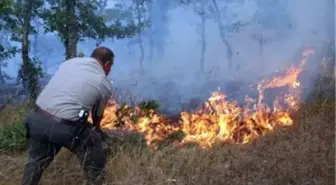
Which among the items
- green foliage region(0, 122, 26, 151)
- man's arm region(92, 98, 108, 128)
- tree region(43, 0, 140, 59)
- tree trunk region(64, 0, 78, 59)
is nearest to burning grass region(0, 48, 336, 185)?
green foliage region(0, 122, 26, 151)

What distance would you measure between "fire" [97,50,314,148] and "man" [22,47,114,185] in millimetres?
1608

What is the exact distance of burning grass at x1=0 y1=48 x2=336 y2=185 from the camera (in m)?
5.01

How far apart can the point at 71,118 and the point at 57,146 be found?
383 mm

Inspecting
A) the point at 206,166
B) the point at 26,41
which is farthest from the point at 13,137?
the point at 26,41

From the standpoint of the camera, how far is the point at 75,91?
4.26m

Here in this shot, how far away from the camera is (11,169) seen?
5.11 metres

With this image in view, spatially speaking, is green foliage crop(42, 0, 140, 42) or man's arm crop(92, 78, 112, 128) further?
green foliage crop(42, 0, 140, 42)

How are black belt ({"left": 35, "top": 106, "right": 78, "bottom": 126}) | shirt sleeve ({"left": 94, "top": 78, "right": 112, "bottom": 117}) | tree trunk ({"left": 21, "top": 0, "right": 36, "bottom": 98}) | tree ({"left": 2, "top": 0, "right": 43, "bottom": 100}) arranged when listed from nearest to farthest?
black belt ({"left": 35, "top": 106, "right": 78, "bottom": 126}), shirt sleeve ({"left": 94, "top": 78, "right": 112, "bottom": 117}), tree ({"left": 2, "top": 0, "right": 43, "bottom": 100}), tree trunk ({"left": 21, "top": 0, "right": 36, "bottom": 98})

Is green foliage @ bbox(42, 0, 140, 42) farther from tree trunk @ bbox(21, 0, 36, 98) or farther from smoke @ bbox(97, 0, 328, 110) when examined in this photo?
smoke @ bbox(97, 0, 328, 110)

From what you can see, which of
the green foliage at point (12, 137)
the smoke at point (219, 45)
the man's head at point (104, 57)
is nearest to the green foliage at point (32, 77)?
the smoke at point (219, 45)

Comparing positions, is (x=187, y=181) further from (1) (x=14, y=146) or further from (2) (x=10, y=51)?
(2) (x=10, y=51)

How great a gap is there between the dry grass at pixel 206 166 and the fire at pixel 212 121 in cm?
59

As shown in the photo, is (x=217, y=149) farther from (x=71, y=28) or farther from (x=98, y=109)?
(x=71, y=28)

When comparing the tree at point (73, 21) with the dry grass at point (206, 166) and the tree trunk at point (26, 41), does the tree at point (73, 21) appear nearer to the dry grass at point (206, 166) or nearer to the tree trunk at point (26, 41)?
the tree trunk at point (26, 41)
